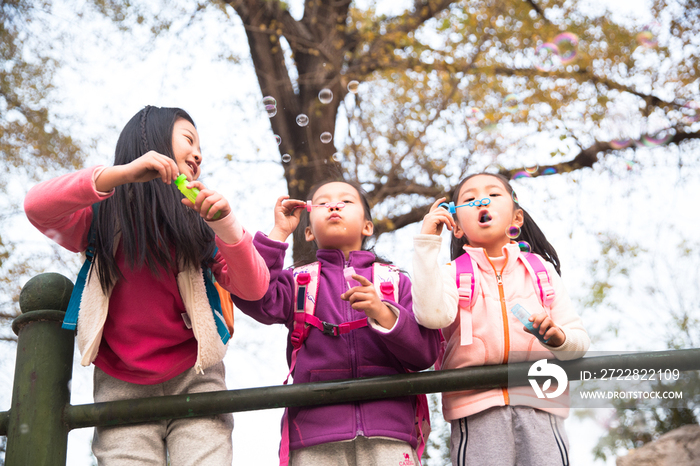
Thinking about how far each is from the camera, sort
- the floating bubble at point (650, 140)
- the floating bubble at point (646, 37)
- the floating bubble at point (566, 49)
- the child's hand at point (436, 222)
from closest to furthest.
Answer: the child's hand at point (436, 222), the floating bubble at point (566, 49), the floating bubble at point (650, 140), the floating bubble at point (646, 37)

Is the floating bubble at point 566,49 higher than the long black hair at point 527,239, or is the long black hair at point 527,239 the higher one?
the floating bubble at point 566,49

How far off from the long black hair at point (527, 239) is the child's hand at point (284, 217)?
0.59m

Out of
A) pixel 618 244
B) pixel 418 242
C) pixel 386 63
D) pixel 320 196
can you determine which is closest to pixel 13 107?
pixel 386 63

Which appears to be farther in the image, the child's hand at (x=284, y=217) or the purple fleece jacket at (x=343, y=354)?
the child's hand at (x=284, y=217)

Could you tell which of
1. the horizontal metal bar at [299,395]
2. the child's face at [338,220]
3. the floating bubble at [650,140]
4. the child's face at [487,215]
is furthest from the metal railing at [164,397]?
the floating bubble at [650,140]

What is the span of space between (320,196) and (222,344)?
73 cm

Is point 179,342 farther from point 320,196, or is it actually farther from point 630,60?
point 630,60

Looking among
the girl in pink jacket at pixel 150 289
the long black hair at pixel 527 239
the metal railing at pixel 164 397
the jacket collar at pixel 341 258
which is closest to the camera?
the metal railing at pixel 164 397

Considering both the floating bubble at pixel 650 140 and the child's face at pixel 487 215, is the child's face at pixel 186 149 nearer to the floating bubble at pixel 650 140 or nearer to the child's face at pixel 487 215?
the child's face at pixel 487 215

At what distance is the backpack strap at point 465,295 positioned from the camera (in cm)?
186

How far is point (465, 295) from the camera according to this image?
1.92 m

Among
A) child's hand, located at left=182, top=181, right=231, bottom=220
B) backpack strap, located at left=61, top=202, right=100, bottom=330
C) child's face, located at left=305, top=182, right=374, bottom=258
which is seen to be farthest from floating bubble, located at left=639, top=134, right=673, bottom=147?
backpack strap, located at left=61, top=202, right=100, bottom=330

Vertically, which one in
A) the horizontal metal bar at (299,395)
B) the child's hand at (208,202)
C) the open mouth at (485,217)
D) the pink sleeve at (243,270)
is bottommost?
the horizontal metal bar at (299,395)

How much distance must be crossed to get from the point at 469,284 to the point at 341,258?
46 cm
